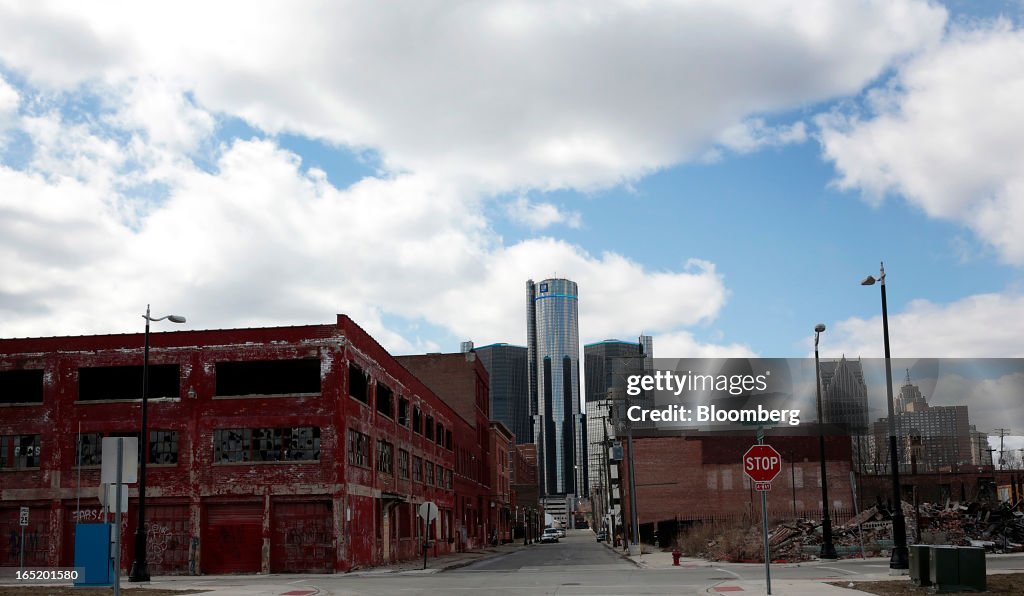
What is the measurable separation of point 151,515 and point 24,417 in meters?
7.46

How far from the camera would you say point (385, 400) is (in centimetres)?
4981

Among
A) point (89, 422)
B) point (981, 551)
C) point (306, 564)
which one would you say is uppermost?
A: point (89, 422)

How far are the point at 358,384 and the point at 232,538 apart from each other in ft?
27.5

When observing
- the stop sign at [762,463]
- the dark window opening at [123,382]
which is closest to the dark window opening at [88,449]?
the dark window opening at [123,382]

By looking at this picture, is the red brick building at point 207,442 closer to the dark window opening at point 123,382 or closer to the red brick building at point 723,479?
the dark window opening at point 123,382

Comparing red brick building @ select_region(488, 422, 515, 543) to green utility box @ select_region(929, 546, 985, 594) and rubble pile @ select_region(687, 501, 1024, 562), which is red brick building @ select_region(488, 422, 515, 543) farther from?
green utility box @ select_region(929, 546, 985, 594)

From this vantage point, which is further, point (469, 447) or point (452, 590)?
point (469, 447)

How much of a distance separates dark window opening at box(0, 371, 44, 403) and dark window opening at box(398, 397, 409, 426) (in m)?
18.0

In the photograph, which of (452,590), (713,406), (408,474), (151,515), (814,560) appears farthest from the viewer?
(713,406)

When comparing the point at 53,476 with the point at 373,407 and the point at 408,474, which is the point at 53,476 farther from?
the point at 408,474

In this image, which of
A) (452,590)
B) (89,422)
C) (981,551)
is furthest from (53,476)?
(981,551)

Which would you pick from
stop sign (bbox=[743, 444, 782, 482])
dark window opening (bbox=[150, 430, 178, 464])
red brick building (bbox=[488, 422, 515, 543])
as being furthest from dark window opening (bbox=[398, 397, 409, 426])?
red brick building (bbox=[488, 422, 515, 543])

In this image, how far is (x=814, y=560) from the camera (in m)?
38.0

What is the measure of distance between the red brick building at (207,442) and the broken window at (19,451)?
0.06 meters
